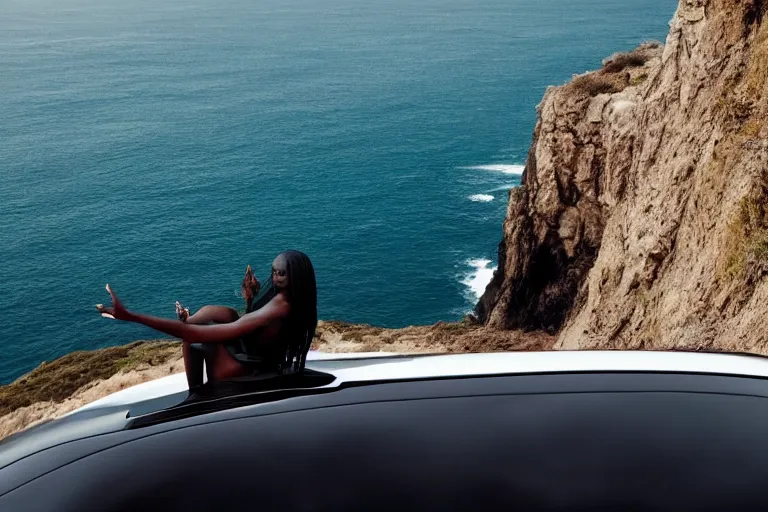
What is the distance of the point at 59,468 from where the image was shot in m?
3.22

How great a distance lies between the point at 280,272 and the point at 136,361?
24.9 m

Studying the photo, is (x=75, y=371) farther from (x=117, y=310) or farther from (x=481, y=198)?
(x=481, y=198)

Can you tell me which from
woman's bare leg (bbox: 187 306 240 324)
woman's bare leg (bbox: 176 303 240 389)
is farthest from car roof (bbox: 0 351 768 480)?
woman's bare leg (bbox: 187 306 240 324)

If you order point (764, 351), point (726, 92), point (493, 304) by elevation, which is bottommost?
point (493, 304)

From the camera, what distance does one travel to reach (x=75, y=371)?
1136 inches

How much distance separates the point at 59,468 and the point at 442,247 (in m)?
63.9

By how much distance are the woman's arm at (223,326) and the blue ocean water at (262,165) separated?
51626 millimetres

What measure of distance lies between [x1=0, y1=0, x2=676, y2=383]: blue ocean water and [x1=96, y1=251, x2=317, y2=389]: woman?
51586 millimetres

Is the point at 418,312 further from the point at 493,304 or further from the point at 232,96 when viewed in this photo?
the point at 232,96

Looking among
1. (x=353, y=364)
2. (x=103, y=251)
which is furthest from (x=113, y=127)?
(x=353, y=364)

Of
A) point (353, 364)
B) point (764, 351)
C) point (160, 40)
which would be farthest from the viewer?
point (160, 40)

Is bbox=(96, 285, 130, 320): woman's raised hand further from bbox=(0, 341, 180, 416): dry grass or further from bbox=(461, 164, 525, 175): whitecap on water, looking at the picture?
bbox=(461, 164, 525, 175): whitecap on water

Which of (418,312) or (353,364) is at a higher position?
(353,364)

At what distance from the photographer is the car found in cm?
291
